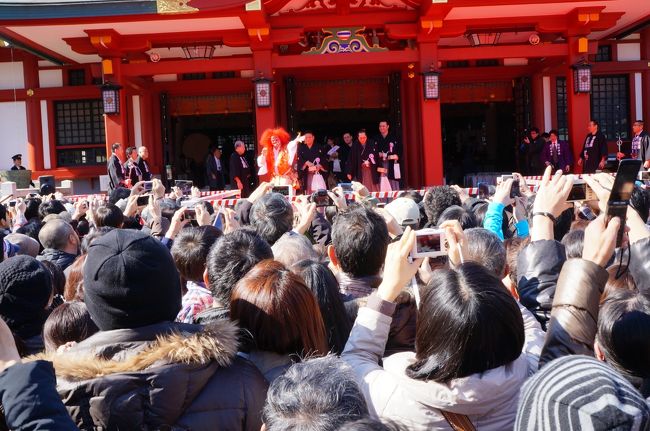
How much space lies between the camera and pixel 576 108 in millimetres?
12867

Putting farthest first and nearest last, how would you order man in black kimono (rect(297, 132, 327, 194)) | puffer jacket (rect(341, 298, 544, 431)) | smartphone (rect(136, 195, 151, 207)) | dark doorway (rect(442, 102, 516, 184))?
dark doorway (rect(442, 102, 516, 184)), man in black kimono (rect(297, 132, 327, 194)), smartphone (rect(136, 195, 151, 207)), puffer jacket (rect(341, 298, 544, 431))

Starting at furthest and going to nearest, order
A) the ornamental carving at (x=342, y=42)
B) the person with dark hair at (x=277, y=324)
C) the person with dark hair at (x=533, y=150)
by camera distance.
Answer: the person with dark hair at (x=533, y=150), the ornamental carving at (x=342, y=42), the person with dark hair at (x=277, y=324)

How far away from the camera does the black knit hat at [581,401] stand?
1.04 metres

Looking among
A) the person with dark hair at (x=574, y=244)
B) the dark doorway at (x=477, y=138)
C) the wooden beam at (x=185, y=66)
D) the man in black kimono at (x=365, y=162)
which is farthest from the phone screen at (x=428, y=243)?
the dark doorway at (x=477, y=138)

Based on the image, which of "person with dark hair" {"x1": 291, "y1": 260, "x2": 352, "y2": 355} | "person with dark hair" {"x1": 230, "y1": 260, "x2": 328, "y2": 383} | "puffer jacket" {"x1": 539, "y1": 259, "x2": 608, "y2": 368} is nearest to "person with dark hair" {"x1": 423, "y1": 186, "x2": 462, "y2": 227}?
"person with dark hair" {"x1": 291, "y1": 260, "x2": 352, "y2": 355}

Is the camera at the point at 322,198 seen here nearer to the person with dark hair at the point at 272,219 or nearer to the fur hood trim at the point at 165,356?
the person with dark hair at the point at 272,219

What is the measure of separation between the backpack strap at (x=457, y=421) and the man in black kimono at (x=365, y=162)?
1230 cm

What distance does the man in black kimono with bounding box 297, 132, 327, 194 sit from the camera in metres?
13.7

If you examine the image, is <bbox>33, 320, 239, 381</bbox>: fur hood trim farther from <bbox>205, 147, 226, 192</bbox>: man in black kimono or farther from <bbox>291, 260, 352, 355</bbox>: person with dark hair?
<bbox>205, 147, 226, 192</bbox>: man in black kimono

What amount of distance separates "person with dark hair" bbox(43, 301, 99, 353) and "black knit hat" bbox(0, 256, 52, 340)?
0.62ft

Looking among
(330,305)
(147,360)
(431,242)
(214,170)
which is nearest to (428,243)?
(431,242)

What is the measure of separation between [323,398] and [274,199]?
336cm

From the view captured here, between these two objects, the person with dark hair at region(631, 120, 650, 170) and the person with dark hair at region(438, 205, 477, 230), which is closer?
the person with dark hair at region(438, 205, 477, 230)

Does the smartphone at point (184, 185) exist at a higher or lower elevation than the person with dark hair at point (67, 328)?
higher
